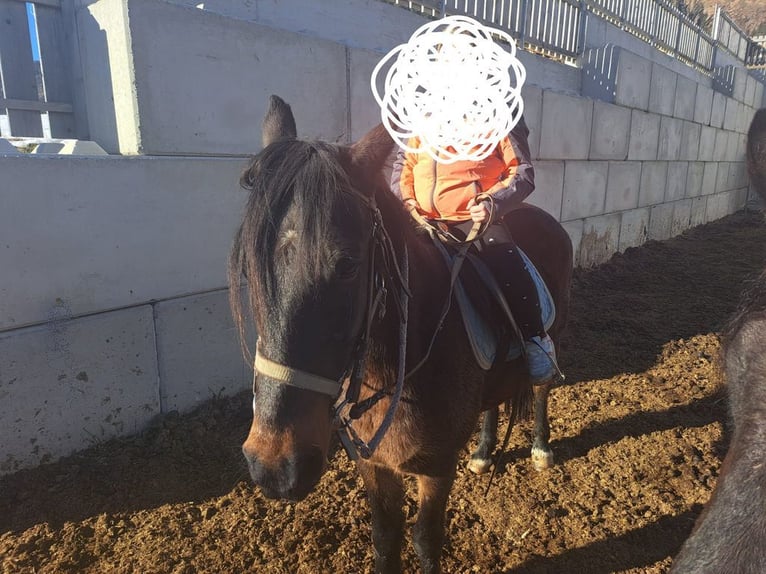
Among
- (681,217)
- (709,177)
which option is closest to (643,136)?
(681,217)

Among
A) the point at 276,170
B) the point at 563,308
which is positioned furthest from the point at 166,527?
the point at 563,308

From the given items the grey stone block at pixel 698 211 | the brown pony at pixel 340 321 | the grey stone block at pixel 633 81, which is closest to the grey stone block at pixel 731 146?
the grey stone block at pixel 698 211

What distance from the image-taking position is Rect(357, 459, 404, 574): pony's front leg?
205 cm

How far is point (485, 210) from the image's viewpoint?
6.65ft

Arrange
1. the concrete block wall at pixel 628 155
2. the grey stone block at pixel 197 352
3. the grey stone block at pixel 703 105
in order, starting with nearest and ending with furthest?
the grey stone block at pixel 197 352 < the concrete block wall at pixel 628 155 < the grey stone block at pixel 703 105

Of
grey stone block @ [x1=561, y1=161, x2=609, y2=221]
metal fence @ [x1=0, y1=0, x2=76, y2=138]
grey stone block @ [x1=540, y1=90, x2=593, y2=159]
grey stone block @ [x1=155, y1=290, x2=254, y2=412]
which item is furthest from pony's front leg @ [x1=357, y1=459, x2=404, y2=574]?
grey stone block @ [x1=561, y1=161, x2=609, y2=221]

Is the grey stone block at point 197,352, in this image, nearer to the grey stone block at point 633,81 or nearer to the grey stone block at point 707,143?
the grey stone block at point 633,81

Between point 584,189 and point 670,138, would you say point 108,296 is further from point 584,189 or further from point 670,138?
point 670,138

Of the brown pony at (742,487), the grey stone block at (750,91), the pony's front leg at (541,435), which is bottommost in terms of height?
the pony's front leg at (541,435)

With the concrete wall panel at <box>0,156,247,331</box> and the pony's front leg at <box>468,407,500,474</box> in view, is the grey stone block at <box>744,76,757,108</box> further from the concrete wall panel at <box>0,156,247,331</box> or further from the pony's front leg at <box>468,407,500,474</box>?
the concrete wall panel at <box>0,156,247,331</box>

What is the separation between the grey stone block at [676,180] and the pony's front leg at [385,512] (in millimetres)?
10194

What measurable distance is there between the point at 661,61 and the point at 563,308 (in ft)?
35.1

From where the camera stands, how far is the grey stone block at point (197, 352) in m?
3.15

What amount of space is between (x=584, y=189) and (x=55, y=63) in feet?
21.3
